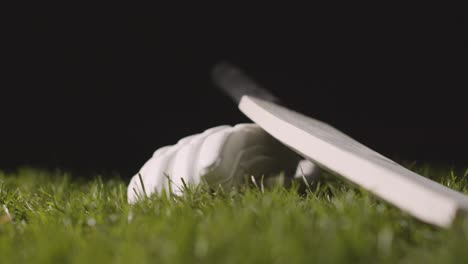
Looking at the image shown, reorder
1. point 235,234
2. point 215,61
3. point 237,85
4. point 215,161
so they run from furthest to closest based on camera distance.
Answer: point 215,61
point 237,85
point 215,161
point 235,234

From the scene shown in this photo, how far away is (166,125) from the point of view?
317 cm

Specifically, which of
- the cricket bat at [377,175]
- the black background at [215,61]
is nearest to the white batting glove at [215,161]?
the cricket bat at [377,175]

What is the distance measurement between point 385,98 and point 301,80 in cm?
52

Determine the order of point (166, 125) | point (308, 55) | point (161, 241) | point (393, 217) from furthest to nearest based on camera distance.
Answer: point (308, 55)
point (166, 125)
point (393, 217)
point (161, 241)

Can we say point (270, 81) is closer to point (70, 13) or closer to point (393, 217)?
point (70, 13)

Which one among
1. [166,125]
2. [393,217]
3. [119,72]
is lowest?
[166,125]

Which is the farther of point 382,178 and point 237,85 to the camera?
point 237,85

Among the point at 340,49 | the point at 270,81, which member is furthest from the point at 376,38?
the point at 270,81

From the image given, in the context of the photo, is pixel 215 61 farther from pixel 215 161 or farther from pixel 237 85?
pixel 215 161

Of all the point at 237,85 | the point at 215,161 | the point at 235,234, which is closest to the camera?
the point at 235,234

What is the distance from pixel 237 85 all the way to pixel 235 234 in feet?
4.79

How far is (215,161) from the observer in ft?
4.18

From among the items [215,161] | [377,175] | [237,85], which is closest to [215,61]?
[237,85]

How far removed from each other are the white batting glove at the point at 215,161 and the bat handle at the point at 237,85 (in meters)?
0.47
